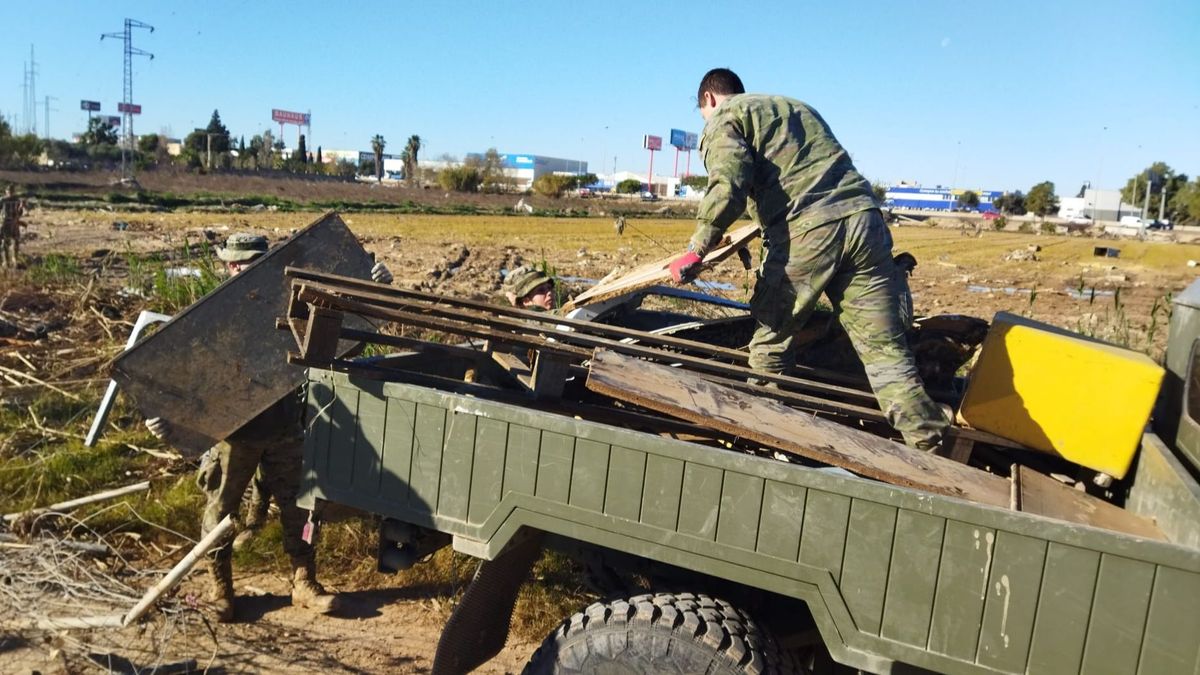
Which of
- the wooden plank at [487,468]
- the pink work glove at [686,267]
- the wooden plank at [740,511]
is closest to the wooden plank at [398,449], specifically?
the wooden plank at [487,468]

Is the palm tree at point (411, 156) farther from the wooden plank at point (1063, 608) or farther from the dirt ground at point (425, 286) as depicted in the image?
the wooden plank at point (1063, 608)

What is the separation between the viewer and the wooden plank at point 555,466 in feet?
9.91

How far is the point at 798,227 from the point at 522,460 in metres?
Result: 1.79

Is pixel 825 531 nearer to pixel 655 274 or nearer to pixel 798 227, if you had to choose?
pixel 798 227

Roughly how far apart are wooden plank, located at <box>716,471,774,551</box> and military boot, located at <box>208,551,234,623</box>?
11.1 feet

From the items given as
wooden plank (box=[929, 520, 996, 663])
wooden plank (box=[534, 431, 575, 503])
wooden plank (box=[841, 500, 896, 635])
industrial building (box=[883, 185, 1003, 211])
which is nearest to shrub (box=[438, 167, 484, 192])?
industrial building (box=[883, 185, 1003, 211])

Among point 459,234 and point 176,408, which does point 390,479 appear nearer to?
point 176,408

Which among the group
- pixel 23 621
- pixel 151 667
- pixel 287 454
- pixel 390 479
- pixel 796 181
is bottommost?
pixel 151 667

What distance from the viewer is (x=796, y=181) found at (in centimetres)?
421

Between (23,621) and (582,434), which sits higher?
(582,434)

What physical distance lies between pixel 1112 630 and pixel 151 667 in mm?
3964

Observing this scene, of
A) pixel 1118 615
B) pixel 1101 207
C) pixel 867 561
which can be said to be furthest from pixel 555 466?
Answer: pixel 1101 207

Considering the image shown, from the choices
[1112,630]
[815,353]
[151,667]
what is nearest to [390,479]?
[151,667]

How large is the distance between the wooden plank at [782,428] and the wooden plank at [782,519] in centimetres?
53
